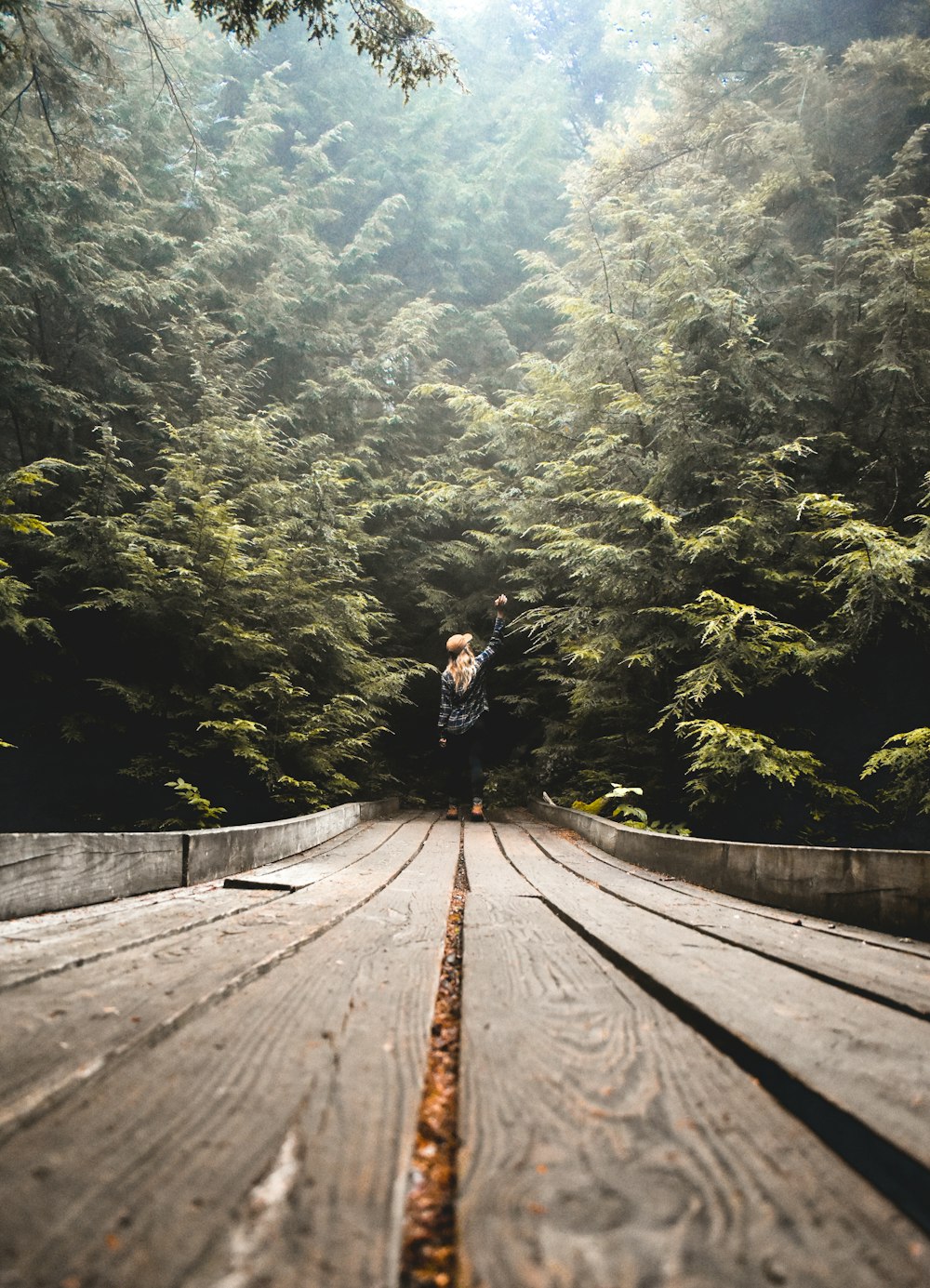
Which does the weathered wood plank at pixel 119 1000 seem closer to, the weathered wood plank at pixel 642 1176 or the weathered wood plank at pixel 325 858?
the weathered wood plank at pixel 642 1176

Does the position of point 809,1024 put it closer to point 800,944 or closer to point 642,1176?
point 642,1176

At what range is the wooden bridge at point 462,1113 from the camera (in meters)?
0.51

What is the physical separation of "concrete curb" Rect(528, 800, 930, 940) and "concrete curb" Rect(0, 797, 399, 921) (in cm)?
233

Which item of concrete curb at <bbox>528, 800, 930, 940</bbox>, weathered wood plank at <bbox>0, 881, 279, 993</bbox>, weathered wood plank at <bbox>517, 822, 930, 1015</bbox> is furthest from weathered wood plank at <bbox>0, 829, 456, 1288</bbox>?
concrete curb at <bbox>528, 800, 930, 940</bbox>

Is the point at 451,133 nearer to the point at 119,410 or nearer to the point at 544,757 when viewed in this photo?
the point at 119,410

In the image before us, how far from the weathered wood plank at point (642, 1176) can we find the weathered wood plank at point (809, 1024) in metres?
0.08

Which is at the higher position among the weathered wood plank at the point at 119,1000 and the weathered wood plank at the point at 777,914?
the weathered wood plank at the point at 119,1000

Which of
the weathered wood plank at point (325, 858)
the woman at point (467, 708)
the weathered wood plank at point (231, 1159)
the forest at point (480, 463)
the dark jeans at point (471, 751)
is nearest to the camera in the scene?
the weathered wood plank at point (231, 1159)

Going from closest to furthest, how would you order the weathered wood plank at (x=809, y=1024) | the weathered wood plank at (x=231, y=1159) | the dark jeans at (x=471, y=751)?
1. the weathered wood plank at (x=231, y=1159)
2. the weathered wood plank at (x=809, y=1024)
3. the dark jeans at (x=471, y=751)

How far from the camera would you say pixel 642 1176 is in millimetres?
626

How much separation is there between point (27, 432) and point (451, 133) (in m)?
15.6

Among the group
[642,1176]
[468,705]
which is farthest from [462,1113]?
[468,705]

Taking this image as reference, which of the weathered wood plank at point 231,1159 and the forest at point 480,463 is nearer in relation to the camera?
the weathered wood plank at point 231,1159

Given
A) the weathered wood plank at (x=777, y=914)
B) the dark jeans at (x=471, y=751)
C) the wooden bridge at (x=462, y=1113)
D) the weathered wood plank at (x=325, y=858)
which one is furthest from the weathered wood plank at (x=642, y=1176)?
the dark jeans at (x=471, y=751)
